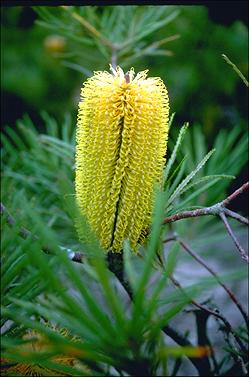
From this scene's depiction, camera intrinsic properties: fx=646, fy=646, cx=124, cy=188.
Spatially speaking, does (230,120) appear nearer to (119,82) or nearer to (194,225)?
(194,225)

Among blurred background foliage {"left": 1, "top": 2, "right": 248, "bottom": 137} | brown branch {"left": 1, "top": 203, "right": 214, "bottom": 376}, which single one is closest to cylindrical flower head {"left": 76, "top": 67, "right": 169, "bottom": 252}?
brown branch {"left": 1, "top": 203, "right": 214, "bottom": 376}

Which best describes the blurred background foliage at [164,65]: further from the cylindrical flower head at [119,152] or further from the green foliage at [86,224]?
the cylindrical flower head at [119,152]

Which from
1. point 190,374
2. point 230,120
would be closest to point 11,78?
point 230,120

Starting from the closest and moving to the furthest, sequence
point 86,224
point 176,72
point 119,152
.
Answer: point 86,224 < point 119,152 < point 176,72

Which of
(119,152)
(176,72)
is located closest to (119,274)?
(119,152)

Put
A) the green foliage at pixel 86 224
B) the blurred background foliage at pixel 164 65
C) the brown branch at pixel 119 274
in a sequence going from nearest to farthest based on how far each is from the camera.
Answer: the green foliage at pixel 86 224
the brown branch at pixel 119 274
the blurred background foliage at pixel 164 65

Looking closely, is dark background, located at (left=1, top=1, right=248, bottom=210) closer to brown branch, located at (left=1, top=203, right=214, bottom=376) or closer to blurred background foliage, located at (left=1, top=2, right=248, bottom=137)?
blurred background foliage, located at (left=1, top=2, right=248, bottom=137)

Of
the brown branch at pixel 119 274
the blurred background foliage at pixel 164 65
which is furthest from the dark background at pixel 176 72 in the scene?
the brown branch at pixel 119 274

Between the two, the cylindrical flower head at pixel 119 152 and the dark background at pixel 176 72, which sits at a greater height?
the dark background at pixel 176 72

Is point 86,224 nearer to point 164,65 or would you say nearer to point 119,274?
point 119,274
